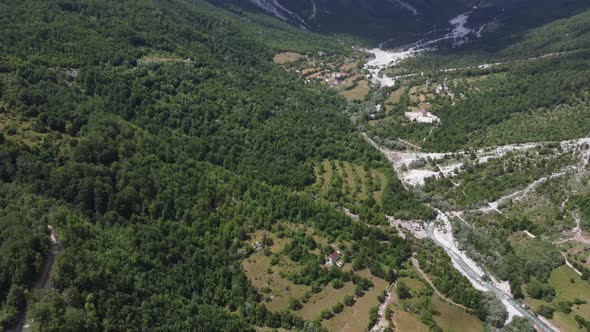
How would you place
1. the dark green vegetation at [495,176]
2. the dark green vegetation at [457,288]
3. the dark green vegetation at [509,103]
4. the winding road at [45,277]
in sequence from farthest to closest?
the dark green vegetation at [509,103], the dark green vegetation at [495,176], the dark green vegetation at [457,288], the winding road at [45,277]

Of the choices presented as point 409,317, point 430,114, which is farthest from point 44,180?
point 430,114

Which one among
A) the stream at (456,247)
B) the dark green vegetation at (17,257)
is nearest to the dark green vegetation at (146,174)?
the dark green vegetation at (17,257)

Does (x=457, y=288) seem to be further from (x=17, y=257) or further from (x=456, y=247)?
(x=17, y=257)

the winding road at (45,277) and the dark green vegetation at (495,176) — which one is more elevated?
the dark green vegetation at (495,176)

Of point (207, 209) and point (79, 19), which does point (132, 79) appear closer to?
point (79, 19)

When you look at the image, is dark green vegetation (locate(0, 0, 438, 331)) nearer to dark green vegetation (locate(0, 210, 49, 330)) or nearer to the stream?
dark green vegetation (locate(0, 210, 49, 330))

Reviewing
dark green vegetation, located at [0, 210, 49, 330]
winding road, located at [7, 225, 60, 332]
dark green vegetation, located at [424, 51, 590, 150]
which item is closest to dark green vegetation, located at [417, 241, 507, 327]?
dark green vegetation, located at [424, 51, 590, 150]

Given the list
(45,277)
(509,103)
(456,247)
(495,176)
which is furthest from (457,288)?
(509,103)

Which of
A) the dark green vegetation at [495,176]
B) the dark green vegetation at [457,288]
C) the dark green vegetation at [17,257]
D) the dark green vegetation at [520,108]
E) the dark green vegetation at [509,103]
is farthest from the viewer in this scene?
the dark green vegetation at [509,103]

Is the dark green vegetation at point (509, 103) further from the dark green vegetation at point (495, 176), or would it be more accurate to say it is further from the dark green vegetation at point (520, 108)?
the dark green vegetation at point (495, 176)
